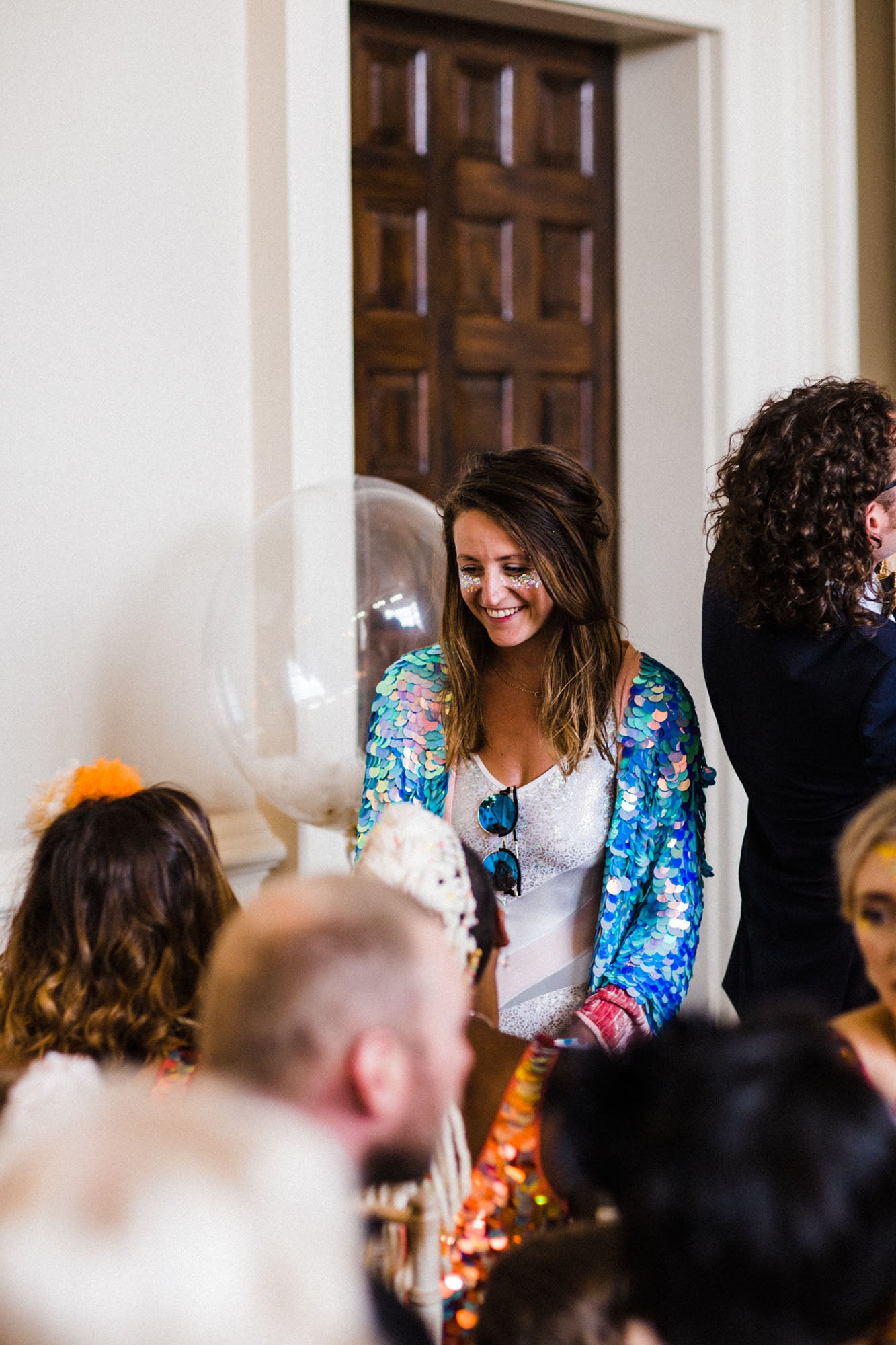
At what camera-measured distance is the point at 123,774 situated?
5.64 feet

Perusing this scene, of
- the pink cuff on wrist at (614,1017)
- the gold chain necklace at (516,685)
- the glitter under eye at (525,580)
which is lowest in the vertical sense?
the pink cuff on wrist at (614,1017)

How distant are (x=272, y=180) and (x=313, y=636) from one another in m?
0.97

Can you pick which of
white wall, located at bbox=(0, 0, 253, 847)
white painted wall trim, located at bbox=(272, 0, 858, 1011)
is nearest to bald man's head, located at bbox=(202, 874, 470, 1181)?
white wall, located at bbox=(0, 0, 253, 847)

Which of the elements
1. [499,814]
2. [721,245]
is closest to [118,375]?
[499,814]

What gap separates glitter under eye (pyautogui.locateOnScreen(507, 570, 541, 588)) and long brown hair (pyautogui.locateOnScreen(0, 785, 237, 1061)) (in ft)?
1.90

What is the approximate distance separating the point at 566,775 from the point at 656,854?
161mm

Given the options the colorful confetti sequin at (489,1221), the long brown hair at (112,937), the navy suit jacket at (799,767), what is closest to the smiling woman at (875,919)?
the colorful confetti sequin at (489,1221)

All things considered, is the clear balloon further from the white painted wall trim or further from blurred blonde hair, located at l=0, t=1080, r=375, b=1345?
blurred blonde hair, located at l=0, t=1080, r=375, b=1345

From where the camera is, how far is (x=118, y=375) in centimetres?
262

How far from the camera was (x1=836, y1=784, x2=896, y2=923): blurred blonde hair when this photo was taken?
125 cm

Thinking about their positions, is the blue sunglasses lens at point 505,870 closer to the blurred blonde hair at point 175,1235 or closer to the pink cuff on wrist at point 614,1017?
the pink cuff on wrist at point 614,1017

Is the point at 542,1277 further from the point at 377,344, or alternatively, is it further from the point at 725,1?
the point at 725,1

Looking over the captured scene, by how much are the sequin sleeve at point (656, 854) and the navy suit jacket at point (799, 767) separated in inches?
2.6

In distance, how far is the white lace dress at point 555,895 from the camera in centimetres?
191
